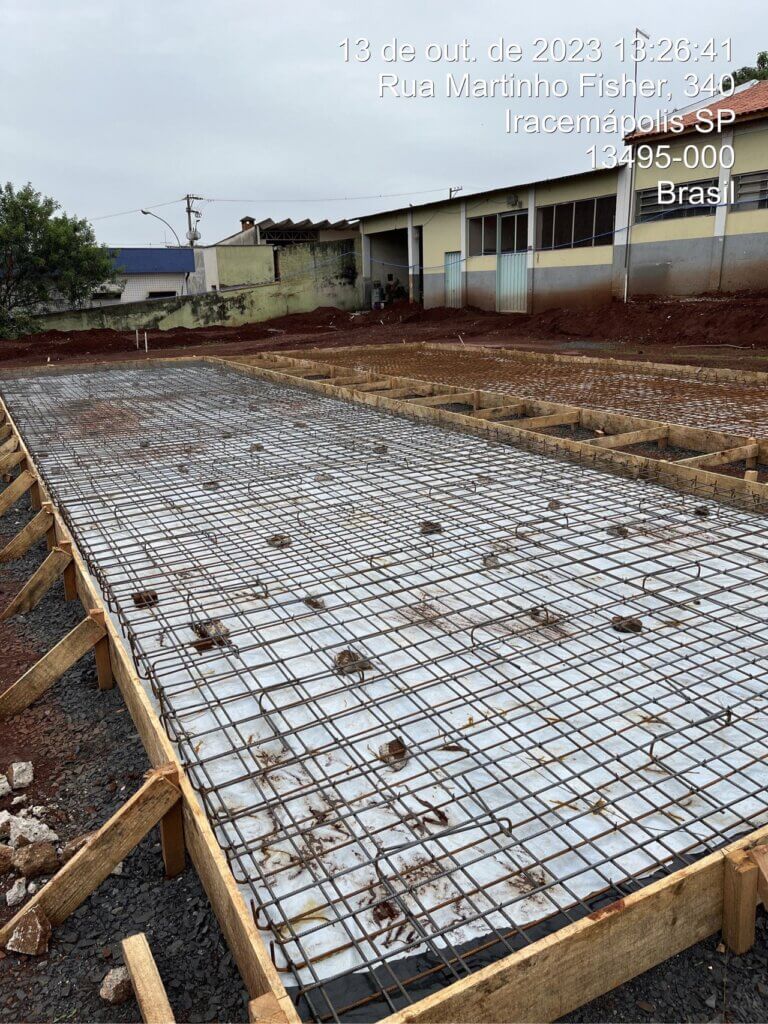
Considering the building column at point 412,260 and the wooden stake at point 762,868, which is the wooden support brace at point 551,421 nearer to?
the wooden stake at point 762,868

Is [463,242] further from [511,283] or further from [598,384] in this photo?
[598,384]

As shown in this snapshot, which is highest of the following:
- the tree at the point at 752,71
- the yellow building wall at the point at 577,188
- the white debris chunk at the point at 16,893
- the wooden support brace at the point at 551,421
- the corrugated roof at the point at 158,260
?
the tree at the point at 752,71

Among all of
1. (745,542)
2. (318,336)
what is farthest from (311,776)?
(318,336)

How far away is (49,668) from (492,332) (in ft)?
48.7

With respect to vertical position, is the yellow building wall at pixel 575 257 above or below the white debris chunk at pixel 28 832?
above

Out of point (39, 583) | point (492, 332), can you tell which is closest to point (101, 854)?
point (39, 583)

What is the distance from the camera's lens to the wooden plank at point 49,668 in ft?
7.86

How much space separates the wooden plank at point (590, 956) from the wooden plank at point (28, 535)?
299 cm

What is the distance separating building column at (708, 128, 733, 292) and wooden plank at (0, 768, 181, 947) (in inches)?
561

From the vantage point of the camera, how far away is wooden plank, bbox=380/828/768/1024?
1.24m

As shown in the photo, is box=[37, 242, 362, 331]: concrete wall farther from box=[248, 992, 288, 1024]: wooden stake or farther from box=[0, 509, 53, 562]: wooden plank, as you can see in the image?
box=[248, 992, 288, 1024]: wooden stake

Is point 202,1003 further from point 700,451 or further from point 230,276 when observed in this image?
point 230,276

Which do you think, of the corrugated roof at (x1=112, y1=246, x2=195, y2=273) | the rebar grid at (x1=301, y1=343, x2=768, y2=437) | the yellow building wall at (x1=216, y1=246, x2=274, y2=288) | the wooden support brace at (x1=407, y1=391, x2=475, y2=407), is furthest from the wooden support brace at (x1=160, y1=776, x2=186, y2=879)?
the corrugated roof at (x1=112, y1=246, x2=195, y2=273)

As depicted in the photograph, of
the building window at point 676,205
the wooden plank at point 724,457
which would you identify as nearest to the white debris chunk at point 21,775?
the wooden plank at point 724,457
